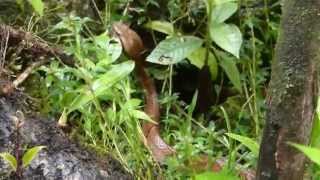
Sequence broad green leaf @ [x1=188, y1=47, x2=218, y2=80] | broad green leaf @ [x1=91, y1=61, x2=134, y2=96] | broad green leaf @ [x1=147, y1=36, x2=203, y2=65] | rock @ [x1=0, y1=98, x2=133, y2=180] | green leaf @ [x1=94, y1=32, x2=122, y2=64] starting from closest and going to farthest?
rock @ [x1=0, y1=98, x2=133, y2=180]
broad green leaf @ [x1=91, y1=61, x2=134, y2=96]
green leaf @ [x1=94, y1=32, x2=122, y2=64]
broad green leaf @ [x1=147, y1=36, x2=203, y2=65]
broad green leaf @ [x1=188, y1=47, x2=218, y2=80]

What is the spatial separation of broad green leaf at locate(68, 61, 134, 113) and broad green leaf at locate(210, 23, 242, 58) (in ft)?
1.16

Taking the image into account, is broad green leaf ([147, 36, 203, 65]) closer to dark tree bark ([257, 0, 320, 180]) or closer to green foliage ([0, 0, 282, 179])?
green foliage ([0, 0, 282, 179])

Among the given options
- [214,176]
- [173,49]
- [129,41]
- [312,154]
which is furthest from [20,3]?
[312,154]

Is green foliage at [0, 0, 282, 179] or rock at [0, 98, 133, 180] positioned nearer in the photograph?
rock at [0, 98, 133, 180]

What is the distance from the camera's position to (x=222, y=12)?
6.19 feet

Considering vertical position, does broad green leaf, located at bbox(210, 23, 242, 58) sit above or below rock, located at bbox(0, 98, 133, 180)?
above

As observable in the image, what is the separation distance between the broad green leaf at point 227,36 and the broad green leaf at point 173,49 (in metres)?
0.07

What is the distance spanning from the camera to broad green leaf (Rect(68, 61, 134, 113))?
1.52m

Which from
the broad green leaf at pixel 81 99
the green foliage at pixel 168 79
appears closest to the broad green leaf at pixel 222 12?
the green foliage at pixel 168 79

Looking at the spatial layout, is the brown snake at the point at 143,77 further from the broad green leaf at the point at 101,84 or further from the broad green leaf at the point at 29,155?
the broad green leaf at the point at 29,155

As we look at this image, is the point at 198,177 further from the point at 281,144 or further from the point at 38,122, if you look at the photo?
the point at 38,122

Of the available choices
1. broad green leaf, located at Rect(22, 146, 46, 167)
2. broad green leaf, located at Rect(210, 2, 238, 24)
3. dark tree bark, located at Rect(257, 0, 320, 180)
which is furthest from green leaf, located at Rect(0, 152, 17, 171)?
broad green leaf, located at Rect(210, 2, 238, 24)

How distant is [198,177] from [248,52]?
94 cm

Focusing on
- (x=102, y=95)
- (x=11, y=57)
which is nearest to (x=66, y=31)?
(x=11, y=57)
